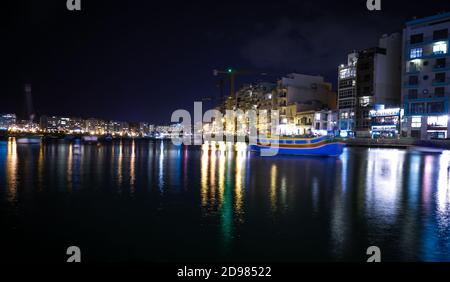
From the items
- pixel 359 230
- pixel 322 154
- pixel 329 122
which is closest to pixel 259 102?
pixel 329 122

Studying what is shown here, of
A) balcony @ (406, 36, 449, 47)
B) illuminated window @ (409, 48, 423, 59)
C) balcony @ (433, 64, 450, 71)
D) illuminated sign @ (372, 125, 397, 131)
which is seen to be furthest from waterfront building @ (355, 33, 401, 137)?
balcony @ (433, 64, 450, 71)

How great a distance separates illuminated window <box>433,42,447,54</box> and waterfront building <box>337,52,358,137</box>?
1786 cm

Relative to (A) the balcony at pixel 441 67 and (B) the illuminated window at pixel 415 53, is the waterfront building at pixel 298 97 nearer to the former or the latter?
(B) the illuminated window at pixel 415 53

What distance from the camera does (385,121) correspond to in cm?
7294

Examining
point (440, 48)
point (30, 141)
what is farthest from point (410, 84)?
point (30, 141)

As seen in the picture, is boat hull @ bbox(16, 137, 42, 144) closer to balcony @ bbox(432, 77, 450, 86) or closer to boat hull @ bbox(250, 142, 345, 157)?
boat hull @ bbox(250, 142, 345, 157)

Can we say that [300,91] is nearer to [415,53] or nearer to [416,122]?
[415,53]

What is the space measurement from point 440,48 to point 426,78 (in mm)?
5814

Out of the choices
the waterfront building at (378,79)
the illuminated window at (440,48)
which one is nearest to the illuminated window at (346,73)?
the waterfront building at (378,79)

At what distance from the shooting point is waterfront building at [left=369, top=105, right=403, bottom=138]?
70.9 meters

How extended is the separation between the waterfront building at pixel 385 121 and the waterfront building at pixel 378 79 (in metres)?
1.70

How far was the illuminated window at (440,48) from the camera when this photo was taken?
65.5 meters

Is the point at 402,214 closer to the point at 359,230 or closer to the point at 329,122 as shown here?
the point at 359,230

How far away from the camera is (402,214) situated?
1206cm
